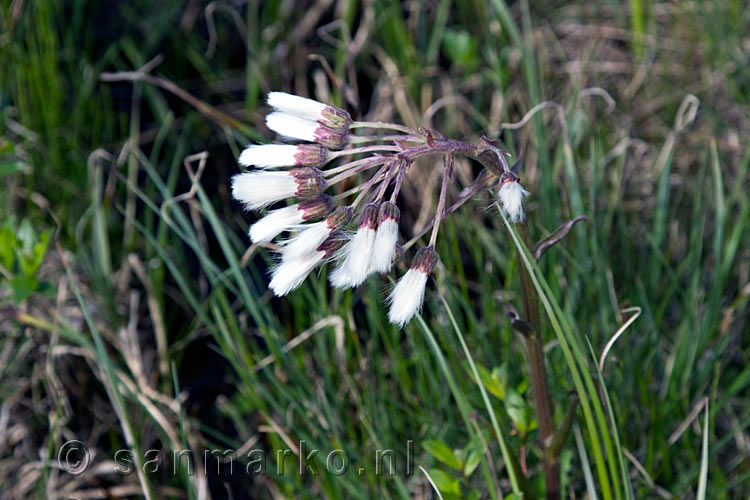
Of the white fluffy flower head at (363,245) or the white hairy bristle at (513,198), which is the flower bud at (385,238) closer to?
the white fluffy flower head at (363,245)

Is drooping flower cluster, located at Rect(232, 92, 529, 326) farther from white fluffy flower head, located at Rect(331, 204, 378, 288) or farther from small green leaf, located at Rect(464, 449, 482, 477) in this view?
small green leaf, located at Rect(464, 449, 482, 477)

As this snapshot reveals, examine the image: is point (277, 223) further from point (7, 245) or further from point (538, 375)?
point (7, 245)

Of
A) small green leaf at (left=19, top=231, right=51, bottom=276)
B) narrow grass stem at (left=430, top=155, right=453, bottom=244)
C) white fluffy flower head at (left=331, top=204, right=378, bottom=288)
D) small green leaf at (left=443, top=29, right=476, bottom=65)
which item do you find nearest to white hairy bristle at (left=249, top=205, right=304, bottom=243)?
white fluffy flower head at (left=331, top=204, right=378, bottom=288)

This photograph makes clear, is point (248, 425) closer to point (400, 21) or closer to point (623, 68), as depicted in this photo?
point (400, 21)

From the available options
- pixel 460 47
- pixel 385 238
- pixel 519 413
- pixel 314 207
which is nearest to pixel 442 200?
pixel 385 238

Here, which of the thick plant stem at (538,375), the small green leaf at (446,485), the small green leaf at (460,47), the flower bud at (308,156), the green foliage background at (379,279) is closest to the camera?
the flower bud at (308,156)

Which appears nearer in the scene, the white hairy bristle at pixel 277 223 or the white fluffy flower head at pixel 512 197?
the white fluffy flower head at pixel 512 197

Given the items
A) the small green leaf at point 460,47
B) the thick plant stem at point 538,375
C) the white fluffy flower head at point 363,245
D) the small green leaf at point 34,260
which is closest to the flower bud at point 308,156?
the white fluffy flower head at point 363,245
